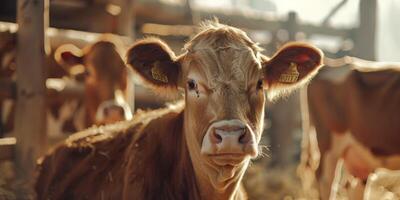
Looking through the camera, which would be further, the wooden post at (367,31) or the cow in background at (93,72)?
the wooden post at (367,31)

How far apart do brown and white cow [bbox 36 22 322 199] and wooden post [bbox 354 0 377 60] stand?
1025cm

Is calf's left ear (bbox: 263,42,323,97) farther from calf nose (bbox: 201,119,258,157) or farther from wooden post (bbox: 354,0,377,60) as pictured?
wooden post (bbox: 354,0,377,60)

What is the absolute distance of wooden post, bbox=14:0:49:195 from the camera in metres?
5.26

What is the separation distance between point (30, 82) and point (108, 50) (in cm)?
205

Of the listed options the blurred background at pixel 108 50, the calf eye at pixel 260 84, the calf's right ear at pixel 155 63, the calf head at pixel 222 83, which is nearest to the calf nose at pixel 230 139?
the calf head at pixel 222 83

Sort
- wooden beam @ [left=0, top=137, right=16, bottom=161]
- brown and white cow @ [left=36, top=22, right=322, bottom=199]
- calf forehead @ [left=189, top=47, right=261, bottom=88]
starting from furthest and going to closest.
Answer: wooden beam @ [left=0, top=137, right=16, bottom=161]
calf forehead @ [left=189, top=47, right=261, bottom=88]
brown and white cow @ [left=36, top=22, right=322, bottom=199]

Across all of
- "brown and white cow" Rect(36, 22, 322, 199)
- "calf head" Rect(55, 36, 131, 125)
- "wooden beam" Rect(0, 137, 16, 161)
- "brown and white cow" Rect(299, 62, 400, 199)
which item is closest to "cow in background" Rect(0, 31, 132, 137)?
"calf head" Rect(55, 36, 131, 125)

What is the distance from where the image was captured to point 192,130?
3553mm

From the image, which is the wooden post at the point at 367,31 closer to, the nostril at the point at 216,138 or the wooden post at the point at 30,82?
the wooden post at the point at 30,82

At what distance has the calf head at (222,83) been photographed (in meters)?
3.18

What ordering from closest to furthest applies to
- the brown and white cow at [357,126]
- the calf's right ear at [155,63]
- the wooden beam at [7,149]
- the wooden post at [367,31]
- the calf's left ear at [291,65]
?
the calf's right ear at [155,63] < the calf's left ear at [291,65] < the wooden beam at [7,149] < the brown and white cow at [357,126] < the wooden post at [367,31]

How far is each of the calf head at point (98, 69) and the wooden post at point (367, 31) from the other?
7.79m

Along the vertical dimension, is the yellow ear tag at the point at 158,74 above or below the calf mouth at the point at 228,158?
above

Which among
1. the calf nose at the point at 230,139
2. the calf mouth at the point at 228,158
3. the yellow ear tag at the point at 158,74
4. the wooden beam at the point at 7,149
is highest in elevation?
the yellow ear tag at the point at 158,74
